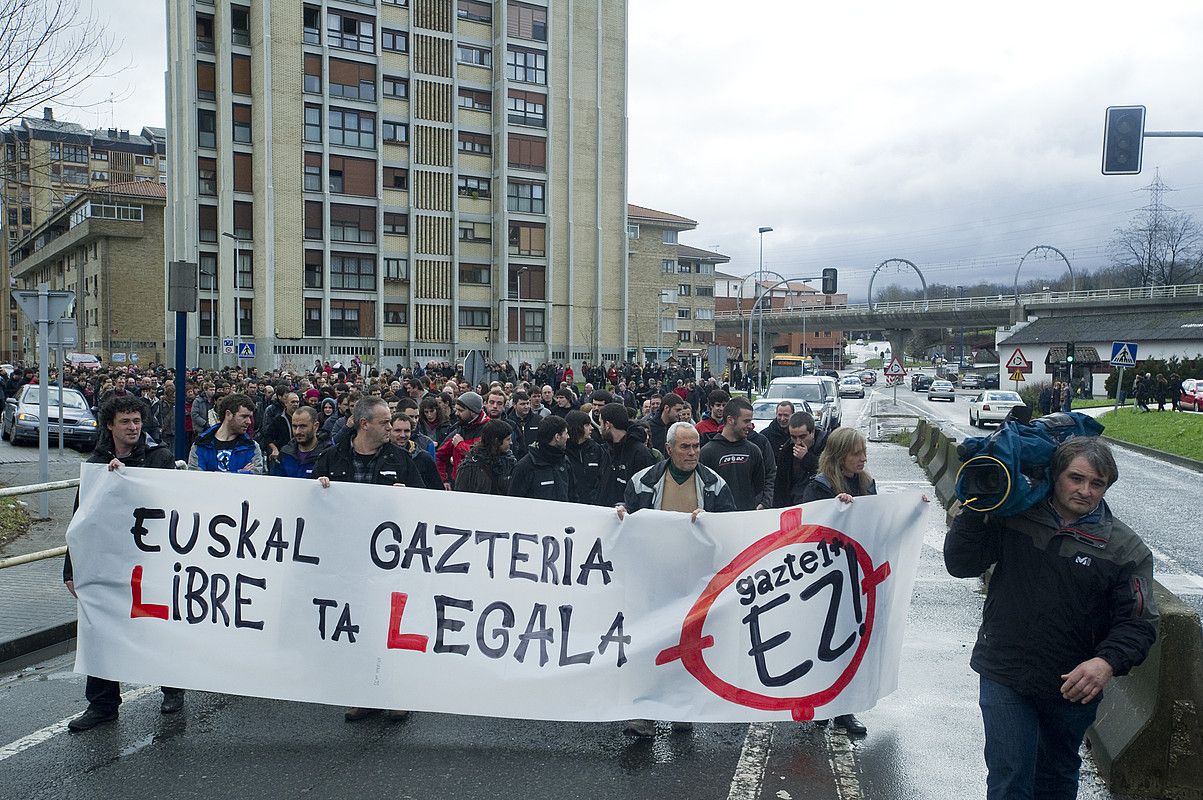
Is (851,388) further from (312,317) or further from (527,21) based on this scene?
(312,317)

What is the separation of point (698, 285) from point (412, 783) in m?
113

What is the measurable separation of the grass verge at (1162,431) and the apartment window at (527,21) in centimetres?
4190

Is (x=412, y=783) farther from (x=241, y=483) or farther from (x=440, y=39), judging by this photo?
(x=440, y=39)

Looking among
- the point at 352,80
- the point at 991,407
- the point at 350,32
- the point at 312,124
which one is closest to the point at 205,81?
the point at 312,124

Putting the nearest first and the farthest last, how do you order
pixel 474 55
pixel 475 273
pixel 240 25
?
pixel 240 25 → pixel 474 55 → pixel 475 273

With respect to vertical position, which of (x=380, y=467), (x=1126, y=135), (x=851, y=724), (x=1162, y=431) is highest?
(x=1126, y=135)

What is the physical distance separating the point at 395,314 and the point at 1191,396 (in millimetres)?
42944

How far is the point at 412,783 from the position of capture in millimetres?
5031

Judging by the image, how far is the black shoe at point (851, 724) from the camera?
5848 millimetres

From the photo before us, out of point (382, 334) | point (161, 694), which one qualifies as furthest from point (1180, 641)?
point (382, 334)

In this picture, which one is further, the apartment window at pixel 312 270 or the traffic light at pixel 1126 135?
the apartment window at pixel 312 270

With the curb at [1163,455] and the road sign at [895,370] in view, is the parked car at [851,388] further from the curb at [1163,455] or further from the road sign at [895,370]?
the curb at [1163,455]

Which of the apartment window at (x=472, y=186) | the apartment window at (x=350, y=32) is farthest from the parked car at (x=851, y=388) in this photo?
the apartment window at (x=350, y=32)

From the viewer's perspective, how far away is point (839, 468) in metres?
6.07
